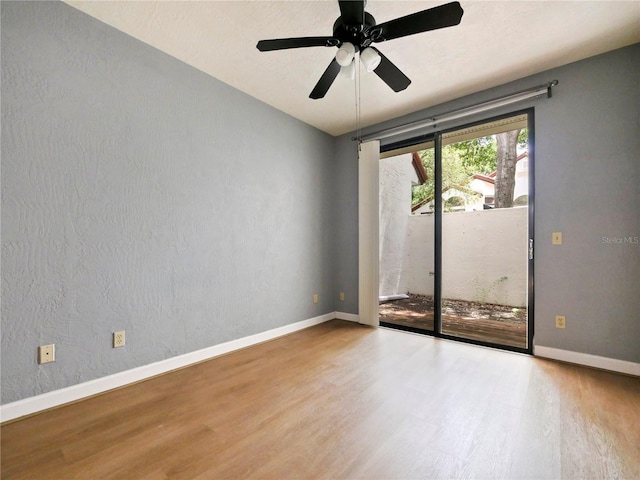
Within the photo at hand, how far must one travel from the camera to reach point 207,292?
2.64 meters

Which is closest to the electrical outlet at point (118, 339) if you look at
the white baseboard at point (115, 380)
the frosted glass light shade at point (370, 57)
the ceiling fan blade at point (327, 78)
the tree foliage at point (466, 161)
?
the white baseboard at point (115, 380)

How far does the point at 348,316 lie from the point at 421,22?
336 centimetres

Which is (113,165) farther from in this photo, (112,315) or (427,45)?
(427,45)

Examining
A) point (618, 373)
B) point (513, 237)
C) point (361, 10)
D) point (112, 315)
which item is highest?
point (361, 10)

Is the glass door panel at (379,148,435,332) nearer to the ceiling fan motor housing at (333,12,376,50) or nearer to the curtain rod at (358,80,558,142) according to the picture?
the curtain rod at (358,80,558,142)

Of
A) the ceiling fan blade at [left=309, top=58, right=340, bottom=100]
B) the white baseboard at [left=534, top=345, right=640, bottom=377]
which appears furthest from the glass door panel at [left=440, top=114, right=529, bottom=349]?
the ceiling fan blade at [left=309, top=58, right=340, bottom=100]

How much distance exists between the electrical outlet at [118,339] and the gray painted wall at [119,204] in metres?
0.04

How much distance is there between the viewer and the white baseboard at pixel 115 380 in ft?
5.54

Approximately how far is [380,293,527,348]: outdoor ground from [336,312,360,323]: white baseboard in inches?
13.6

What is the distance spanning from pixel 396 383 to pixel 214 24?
9.73 ft

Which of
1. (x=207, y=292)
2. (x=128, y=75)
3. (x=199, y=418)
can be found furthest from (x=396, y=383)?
(x=128, y=75)

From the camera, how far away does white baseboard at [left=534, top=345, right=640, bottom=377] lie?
226 centimetres

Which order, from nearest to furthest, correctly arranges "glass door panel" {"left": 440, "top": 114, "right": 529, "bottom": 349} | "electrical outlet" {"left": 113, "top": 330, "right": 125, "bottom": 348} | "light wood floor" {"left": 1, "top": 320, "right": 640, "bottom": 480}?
"light wood floor" {"left": 1, "top": 320, "right": 640, "bottom": 480} → "electrical outlet" {"left": 113, "top": 330, "right": 125, "bottom": 348} → "glass door panel" {"left": 440, "top": 114, "right": 529, "bottom": 349}

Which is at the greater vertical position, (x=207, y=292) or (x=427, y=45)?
(x=427, y=45)
